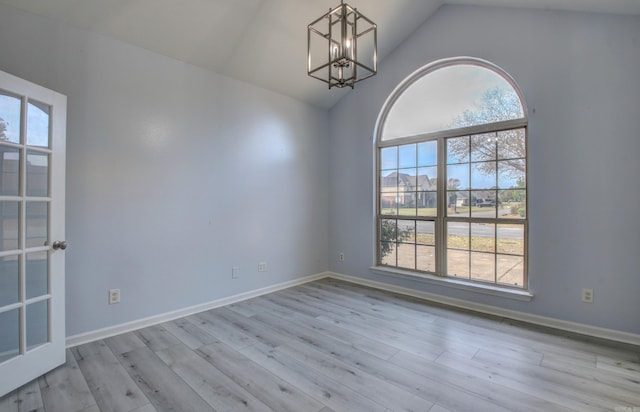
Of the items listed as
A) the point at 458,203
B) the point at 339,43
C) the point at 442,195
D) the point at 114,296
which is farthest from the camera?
the point at 442,195

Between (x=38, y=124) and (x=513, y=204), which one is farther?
(x=513, y=204)

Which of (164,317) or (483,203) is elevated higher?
(483,203)

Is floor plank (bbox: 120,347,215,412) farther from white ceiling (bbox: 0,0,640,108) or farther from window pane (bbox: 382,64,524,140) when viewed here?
window pane (bbox: 382,64,524,140)

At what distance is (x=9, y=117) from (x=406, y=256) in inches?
157

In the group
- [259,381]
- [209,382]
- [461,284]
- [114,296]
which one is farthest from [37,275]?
[461,284]

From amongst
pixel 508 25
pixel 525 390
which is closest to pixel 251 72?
pixel 508 25

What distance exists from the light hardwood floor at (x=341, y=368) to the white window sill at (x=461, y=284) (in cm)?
28

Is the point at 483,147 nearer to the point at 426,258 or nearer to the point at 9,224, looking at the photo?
the point at 426,258

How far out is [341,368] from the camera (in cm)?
219

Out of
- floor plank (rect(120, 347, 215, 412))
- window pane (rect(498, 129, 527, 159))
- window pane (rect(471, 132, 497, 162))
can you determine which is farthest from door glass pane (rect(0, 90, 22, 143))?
window pane (rect(498, 129, 527, 159))

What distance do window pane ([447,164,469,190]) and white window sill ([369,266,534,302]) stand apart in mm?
1096

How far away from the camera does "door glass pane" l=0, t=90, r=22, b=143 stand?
1.94 m

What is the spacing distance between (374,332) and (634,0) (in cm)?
336

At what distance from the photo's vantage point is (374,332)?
9.10ft
